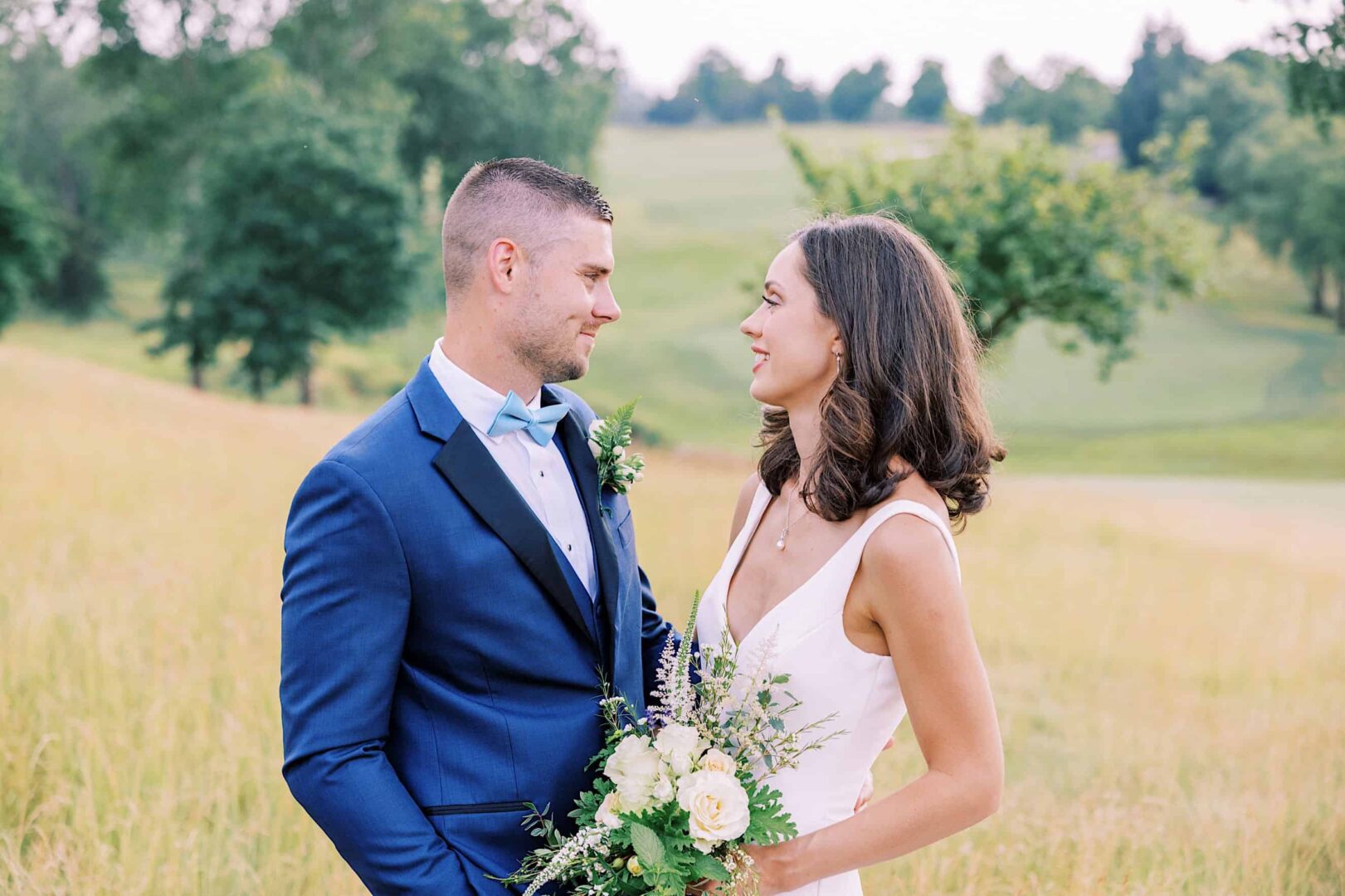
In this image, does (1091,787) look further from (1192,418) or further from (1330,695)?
(1192,418)

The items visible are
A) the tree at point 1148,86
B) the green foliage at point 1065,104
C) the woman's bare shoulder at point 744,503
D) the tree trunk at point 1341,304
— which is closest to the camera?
the woman's bare shoulder at point 744,503

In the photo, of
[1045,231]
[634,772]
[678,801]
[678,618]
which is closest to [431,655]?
[634,772]

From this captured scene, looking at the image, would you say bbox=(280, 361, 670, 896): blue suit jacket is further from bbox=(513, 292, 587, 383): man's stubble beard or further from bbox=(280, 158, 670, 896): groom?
bbox=(513, 292, 587, 383): man's stubble beard

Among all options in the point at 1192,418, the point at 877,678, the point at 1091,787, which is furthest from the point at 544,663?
the point at 1192,418

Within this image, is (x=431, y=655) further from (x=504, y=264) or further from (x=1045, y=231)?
(x=1045, y=231)

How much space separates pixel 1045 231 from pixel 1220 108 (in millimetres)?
48770

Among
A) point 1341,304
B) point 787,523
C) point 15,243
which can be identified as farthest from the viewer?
point 1341,304

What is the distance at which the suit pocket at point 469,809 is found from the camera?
2277mm

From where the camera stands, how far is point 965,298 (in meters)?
3.14

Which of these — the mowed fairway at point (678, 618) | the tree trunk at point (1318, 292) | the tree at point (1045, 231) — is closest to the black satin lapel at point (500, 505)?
the mowed fairway at point (678, 618)

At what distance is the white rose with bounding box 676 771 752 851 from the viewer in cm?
210

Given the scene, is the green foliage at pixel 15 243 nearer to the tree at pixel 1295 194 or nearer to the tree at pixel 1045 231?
the tree at pixel 1045 231

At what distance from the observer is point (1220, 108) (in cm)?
5638

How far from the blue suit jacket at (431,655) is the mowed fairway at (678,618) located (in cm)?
199
